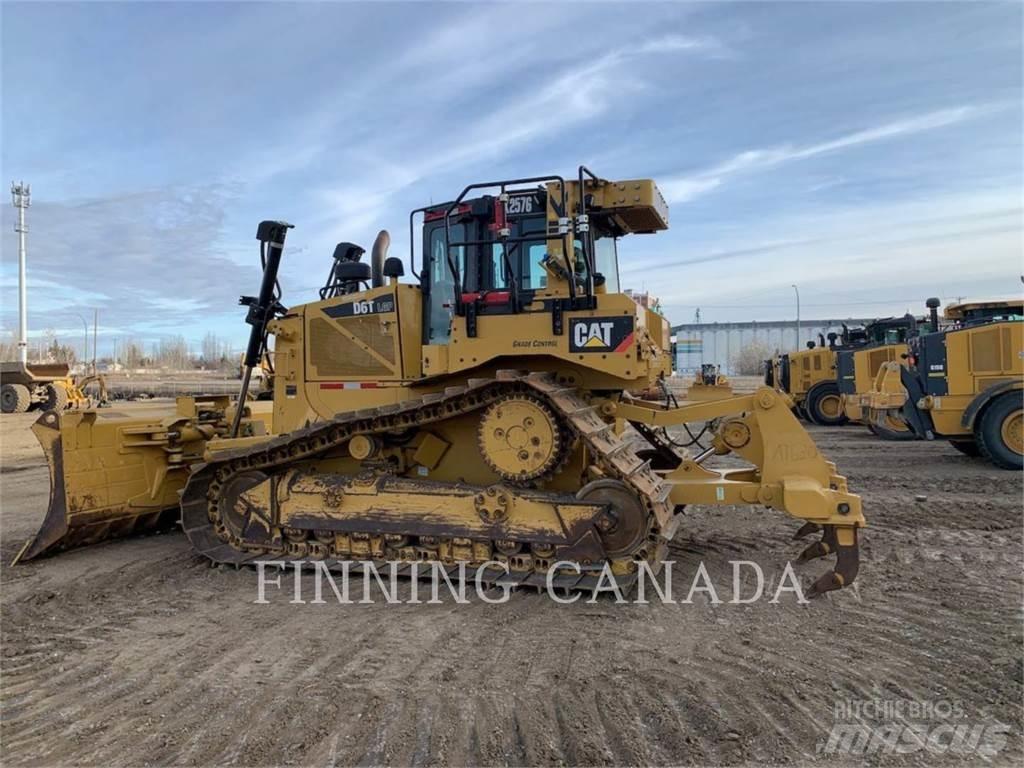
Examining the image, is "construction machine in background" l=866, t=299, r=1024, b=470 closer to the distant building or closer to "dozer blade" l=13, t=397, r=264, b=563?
"dozer blade" l=13, t=397, r=264, b=563

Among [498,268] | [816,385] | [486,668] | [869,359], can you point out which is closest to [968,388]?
[869,359]

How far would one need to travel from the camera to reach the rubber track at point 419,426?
541 centimetres

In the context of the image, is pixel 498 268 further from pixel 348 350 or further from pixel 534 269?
pixel 348 350

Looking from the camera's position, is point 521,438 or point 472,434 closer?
point 521,438

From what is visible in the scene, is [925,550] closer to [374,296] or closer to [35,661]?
[374,296]

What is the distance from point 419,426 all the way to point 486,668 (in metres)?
2.56

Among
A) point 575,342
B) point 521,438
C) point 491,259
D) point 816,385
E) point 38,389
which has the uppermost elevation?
point 491,259

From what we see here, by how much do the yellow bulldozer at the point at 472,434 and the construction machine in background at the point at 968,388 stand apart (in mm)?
6341

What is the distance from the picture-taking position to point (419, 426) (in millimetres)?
6273

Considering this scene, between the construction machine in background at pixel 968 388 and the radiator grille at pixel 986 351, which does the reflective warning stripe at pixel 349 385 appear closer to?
the construction machine in background at pixel 968 388

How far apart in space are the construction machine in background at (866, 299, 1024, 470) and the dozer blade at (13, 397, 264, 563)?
437 inches

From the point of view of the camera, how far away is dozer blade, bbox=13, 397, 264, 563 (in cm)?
659

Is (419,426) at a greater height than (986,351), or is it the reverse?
(986,351)

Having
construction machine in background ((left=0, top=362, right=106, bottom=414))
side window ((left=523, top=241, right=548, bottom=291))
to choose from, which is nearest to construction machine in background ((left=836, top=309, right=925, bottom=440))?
side window ((left=523, top=241, right=548, bottom=291))
